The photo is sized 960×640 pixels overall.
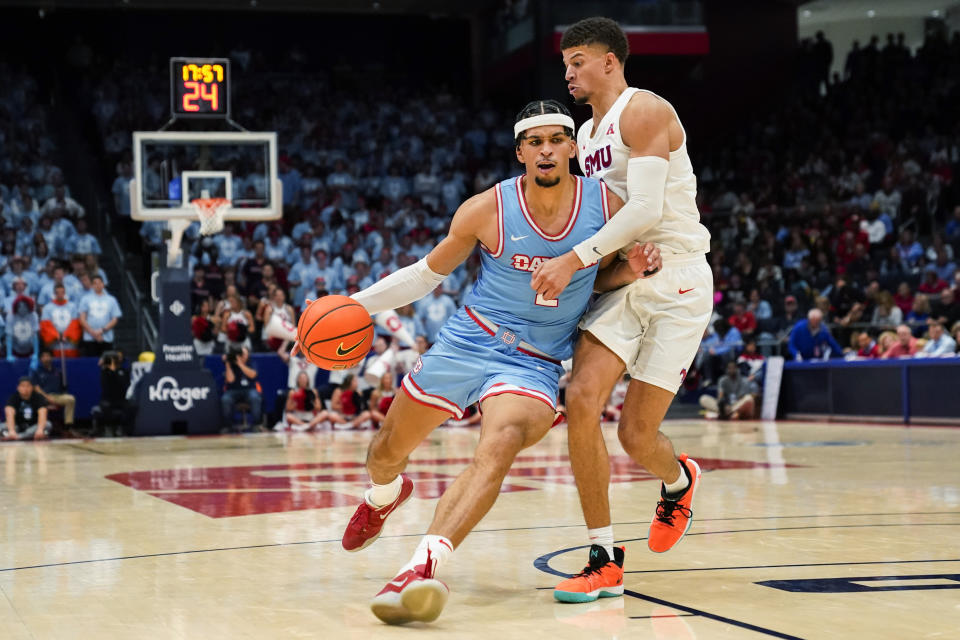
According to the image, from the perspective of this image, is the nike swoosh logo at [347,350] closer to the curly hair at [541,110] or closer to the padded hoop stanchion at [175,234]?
the curly hair at [541,110]

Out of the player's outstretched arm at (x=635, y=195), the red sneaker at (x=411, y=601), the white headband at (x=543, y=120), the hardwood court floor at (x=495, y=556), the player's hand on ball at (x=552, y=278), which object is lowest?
the hardwood court floor at (x=495, y=556)

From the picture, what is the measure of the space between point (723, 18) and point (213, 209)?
16.1m

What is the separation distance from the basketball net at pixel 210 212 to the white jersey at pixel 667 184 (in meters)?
10.6

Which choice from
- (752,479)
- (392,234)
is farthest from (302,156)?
(752,479)

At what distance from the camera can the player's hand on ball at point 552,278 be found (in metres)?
4.31

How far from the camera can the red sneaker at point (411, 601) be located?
12.2ft

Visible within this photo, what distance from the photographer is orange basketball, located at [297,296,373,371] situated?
4.70m

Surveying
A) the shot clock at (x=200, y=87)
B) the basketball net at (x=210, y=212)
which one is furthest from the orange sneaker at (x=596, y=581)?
the basketball net at (x=210, y=212)

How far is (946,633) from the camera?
3.52 m

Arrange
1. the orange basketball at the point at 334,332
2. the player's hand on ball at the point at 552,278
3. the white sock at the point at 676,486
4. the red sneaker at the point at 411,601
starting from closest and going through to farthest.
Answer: the red sneaker at the point at 411,601 < the player's hand on ball at the point at 552,278 < the orange basketball at the point at 334,332 < the white sock at the point at 676,486

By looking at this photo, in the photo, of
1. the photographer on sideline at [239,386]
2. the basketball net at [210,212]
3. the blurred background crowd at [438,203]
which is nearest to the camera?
the basketball net at [210,212]

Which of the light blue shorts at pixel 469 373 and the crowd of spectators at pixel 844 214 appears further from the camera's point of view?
the crowd of spectators at pixel 844 214

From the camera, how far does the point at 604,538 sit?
14.6 ft

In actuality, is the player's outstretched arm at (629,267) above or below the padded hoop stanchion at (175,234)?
below
